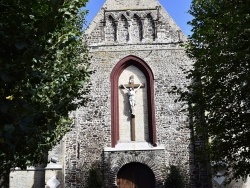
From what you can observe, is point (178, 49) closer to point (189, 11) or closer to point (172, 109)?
point (172, 109)

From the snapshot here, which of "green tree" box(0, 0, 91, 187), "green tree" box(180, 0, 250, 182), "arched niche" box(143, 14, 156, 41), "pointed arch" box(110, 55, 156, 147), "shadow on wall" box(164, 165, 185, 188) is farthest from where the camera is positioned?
"arched niche" box(143, 14, 156, 41)

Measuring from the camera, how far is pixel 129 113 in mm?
17656

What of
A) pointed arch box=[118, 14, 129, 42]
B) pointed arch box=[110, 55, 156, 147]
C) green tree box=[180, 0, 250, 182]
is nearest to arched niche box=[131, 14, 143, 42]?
pointed arch box=[118, 14, 129, 42]

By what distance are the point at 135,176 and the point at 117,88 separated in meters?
4.01

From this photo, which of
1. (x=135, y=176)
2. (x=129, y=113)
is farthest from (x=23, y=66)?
(x=129, y=113)

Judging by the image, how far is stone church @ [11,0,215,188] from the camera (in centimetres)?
1645

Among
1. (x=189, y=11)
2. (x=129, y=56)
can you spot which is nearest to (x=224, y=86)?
(x=189, y=11)

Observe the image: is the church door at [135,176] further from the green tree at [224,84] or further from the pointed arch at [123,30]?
the green tree at [224,84]

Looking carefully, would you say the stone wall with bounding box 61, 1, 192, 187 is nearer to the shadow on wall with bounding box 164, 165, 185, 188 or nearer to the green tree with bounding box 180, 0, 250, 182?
the shadow on wall with bounding box 164, 165, 185, 188

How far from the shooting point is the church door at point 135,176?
16497 mm

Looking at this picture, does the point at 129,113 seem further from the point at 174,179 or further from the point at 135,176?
the point at 174,179

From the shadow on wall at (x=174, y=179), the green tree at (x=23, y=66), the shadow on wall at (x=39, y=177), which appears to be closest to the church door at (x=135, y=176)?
the shadow on wall at (x=174, y=179)

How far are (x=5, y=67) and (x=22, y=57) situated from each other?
0.49 meters

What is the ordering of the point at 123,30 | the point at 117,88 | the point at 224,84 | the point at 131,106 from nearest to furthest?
the point at 224,84
the point at 131,106
the point at 117,88
the point at 123,30
